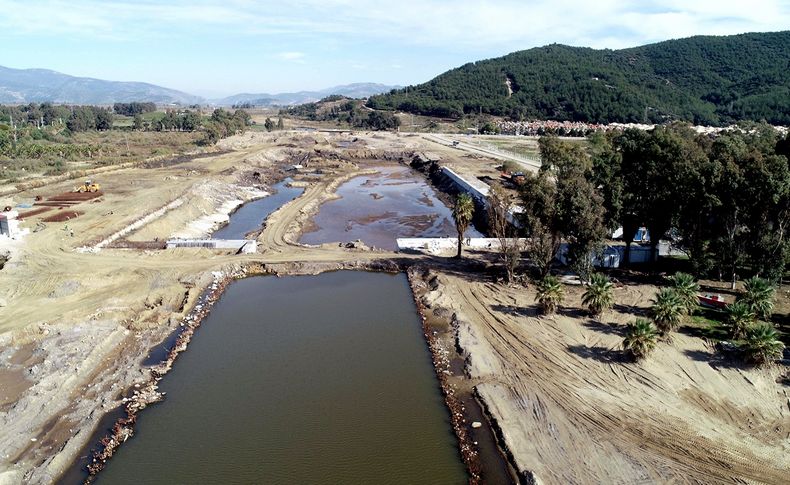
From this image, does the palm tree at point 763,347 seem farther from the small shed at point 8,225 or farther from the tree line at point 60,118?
the tree line at point 60,118

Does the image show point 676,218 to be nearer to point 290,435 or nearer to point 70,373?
point 290,435

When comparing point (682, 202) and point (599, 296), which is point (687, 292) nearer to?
point (599, 296)

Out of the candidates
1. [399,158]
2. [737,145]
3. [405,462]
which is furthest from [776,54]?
[405,462]

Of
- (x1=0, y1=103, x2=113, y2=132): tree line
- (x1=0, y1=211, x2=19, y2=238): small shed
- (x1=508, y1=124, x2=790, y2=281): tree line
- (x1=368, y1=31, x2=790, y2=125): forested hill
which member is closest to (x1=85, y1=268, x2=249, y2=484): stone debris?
(x1=0, y1=211, x2=19, y2=238): small shed

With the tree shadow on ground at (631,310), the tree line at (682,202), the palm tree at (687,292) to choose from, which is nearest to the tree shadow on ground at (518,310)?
the tree line at (682,202)

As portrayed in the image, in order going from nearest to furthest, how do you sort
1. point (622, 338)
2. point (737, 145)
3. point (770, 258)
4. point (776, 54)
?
point (622, 338) → point (770, 258) → point (737, 145) → point (776, 54)

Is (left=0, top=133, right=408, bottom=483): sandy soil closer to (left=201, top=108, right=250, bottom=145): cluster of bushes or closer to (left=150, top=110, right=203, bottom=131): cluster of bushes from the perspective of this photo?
(left=201, top=108, right=250, bottom=145): cluster of bushes
